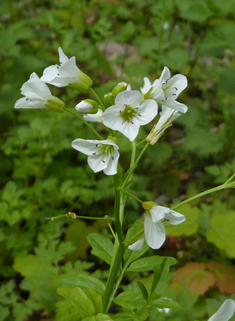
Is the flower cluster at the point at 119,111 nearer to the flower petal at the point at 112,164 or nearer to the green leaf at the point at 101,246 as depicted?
the flower petal at the point at 112,164

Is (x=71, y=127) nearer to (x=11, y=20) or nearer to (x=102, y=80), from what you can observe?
(x=102, y=80)

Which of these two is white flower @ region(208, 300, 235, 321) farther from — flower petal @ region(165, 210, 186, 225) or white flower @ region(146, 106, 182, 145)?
white flower @ region(146, 106, 182, 145)

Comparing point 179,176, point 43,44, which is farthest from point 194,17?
point 43,44

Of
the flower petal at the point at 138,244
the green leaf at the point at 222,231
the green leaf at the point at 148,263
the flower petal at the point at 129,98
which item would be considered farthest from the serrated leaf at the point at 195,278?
the flower petal at the point at 129,98

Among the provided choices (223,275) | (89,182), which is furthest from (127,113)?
(223,275)

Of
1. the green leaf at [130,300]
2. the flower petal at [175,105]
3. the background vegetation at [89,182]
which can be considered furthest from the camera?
the background vegetation at [89,182]

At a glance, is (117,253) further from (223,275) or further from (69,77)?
(223,275)

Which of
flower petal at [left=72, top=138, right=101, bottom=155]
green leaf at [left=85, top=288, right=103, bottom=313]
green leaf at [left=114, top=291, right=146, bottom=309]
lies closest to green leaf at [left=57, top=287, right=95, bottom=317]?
green leaf at [left=85, top=288, right=103, bottom=313]
